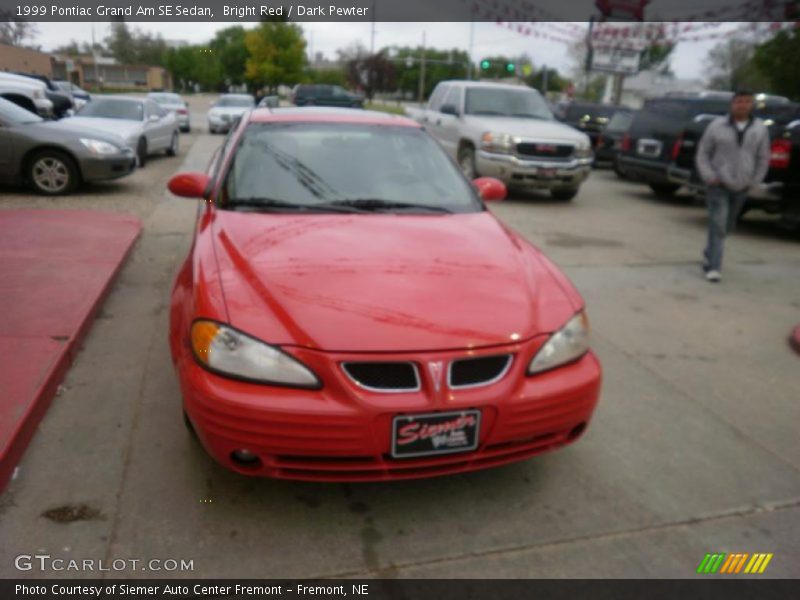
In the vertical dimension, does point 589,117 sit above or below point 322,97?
below

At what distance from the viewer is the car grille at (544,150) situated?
10234mm

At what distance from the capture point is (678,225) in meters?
9.58

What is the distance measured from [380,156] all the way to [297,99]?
19.3 m

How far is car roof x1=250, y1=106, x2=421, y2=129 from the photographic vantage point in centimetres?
429

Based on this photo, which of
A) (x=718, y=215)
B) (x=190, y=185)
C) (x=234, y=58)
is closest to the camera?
(x=190, y=185)

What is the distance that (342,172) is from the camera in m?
3.83

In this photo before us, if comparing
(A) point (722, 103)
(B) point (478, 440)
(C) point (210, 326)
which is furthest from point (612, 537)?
(A) point (722, 103)

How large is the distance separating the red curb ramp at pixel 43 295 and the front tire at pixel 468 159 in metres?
5.55

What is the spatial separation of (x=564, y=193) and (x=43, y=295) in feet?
28.6

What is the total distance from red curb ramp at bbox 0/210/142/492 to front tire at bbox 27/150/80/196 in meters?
1.94

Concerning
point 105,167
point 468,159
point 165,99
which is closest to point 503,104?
point 468,159

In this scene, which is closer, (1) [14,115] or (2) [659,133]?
(1) [14,115]

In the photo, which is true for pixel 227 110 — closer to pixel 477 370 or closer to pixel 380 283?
pixel 380 283

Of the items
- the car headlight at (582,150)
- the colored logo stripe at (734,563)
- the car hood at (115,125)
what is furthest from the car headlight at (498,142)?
the colored logo stripe at (734,563)
